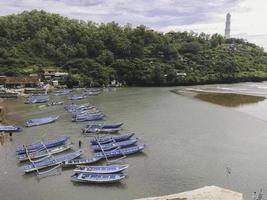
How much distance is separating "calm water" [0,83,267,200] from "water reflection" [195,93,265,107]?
4410 millimetres

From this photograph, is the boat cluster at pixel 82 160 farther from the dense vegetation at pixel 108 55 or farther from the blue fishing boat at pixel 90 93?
the dense vegetation at pixel 108 55

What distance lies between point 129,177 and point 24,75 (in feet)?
213

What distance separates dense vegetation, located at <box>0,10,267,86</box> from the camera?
9312cm

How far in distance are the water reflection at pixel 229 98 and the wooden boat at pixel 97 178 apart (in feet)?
127

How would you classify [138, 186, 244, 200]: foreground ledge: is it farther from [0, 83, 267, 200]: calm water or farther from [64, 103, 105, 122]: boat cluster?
[64, 103, 105, 122]: boat cluster

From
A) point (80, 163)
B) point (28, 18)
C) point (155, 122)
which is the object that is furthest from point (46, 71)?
point (80, 163)

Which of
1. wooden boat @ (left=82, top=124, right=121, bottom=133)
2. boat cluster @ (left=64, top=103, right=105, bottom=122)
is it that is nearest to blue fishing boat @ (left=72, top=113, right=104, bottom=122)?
boat cluster @ (left=64, top=103, right=105, bottom=122)

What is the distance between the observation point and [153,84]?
9569 cm

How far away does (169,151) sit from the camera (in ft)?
111

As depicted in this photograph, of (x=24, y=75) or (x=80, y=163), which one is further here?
(x=24, y=75)

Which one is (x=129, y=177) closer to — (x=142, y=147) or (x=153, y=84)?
(x=142, y=147)

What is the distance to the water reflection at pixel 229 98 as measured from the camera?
6378 cm

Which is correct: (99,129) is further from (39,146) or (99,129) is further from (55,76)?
(55,76)

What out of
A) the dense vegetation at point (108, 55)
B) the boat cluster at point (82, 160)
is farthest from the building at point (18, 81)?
the boat cluster at point (82, 160)
